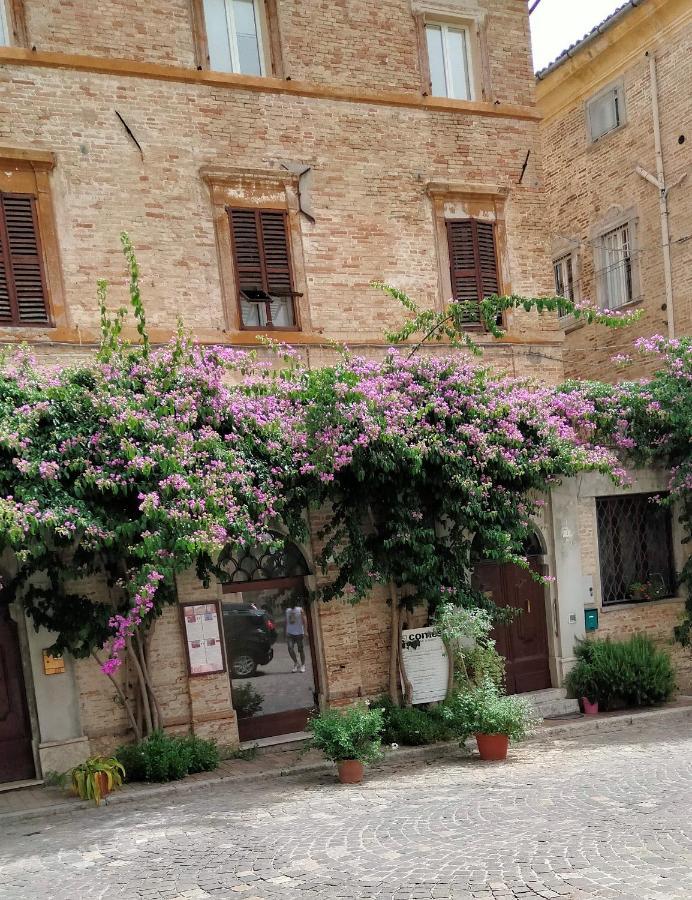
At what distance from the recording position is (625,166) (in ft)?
62.1

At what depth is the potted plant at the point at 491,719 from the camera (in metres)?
10.6

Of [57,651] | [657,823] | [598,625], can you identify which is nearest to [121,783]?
[57,651]

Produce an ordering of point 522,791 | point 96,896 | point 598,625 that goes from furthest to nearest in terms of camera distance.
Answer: point 598,625
point 522,791
point 96,896

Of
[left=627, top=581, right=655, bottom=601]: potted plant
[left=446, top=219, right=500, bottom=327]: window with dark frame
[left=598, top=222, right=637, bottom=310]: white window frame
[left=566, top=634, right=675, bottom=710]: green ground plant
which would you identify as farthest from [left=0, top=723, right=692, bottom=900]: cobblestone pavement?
[left=598, top=222, right=637, bottom=310]: white window frame

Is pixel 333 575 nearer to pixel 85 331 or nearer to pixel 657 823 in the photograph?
pixel 85 331

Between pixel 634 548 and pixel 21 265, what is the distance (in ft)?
34.5

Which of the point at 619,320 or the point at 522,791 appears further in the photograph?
the point at 619,320

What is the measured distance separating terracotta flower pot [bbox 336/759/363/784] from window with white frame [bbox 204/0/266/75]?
978 centimetres

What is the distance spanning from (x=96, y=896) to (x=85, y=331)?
7418 mm

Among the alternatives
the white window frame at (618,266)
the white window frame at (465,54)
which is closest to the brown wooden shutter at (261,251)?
the white window frame at (465,54)

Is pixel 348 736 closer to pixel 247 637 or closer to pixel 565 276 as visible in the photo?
pixel 247 637

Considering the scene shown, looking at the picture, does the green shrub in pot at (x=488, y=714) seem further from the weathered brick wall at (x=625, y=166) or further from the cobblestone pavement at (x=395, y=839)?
the weathered brick wall at (x=625, y=166)

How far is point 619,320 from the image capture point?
1166cm

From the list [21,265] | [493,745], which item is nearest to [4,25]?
[21,265]
